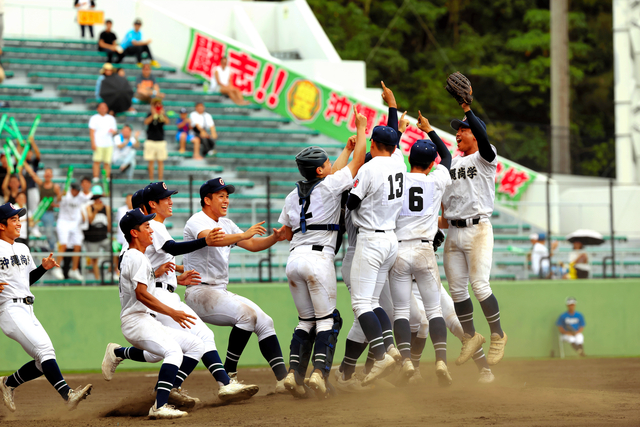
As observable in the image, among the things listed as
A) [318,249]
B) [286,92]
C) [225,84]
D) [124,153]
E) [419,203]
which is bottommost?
[318,249]

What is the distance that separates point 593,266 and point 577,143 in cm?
651

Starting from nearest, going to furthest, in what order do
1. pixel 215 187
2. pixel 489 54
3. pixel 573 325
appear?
1. pixel 215 187
2. pixel 573 325
3. pixel 489 54

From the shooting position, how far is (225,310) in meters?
8.32

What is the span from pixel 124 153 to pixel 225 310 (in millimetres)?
9833

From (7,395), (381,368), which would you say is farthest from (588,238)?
(7,395)

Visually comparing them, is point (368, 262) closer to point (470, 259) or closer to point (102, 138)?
point (470, 259)

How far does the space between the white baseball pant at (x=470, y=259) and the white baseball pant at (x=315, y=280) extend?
144 centimetres

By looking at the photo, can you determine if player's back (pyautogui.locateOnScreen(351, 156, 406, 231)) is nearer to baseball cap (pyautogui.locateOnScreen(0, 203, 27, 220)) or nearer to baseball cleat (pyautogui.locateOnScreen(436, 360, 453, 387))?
baseball cleat (pyautogui.locateOnScreen(436, 360, 453, 387))

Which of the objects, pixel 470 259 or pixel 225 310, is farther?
pixel 470 259

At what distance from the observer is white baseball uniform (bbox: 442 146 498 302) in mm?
8688

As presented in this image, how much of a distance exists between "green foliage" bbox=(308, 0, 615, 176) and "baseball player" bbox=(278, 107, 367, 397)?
85.2 ft

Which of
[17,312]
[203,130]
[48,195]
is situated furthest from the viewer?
[203,130]

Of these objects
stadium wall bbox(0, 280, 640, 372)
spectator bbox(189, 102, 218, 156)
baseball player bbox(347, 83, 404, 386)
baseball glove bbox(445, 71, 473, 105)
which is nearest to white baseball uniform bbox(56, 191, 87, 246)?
stadium wall bbox(0, 280, 640, 372)

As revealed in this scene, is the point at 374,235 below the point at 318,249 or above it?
above
